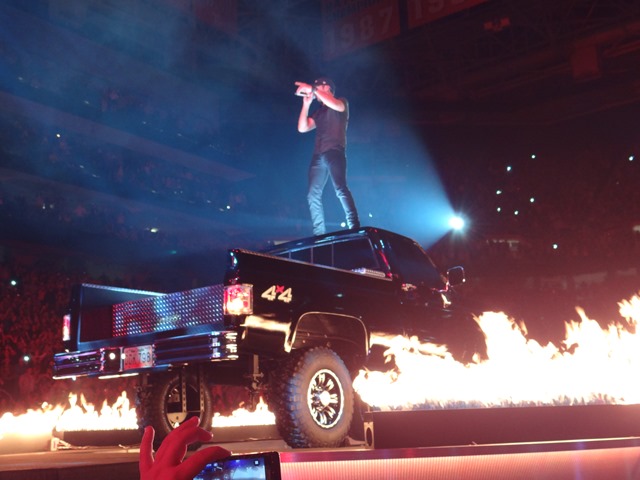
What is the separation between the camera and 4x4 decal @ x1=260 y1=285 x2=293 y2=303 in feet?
20.9

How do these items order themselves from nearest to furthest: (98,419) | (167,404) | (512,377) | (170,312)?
(512,377)
(170,312)
(167,404)
(98,419)

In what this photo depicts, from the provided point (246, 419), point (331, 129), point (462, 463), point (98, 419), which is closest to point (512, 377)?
point (462, 463)

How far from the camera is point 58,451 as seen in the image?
748 cm

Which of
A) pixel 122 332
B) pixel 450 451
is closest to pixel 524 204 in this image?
pixel 122 332

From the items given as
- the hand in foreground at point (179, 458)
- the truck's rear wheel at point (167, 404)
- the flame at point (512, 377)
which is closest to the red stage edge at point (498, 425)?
the flame at point (512, 377)

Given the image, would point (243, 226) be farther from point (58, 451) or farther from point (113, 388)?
point (58, 451)

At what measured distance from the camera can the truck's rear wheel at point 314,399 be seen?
6.35 m

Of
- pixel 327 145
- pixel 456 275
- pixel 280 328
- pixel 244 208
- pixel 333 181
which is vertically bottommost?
pixel 280 328

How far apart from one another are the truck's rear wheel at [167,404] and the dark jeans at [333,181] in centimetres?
281

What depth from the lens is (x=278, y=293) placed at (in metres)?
6.46

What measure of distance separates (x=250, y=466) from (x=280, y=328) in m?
4.61

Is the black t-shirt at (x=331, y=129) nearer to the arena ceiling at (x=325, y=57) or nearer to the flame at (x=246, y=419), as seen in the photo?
the flame at (x=246, y=419)

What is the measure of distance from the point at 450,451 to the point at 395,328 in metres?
3.77

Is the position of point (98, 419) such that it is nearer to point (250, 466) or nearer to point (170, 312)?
point (170, 312)
